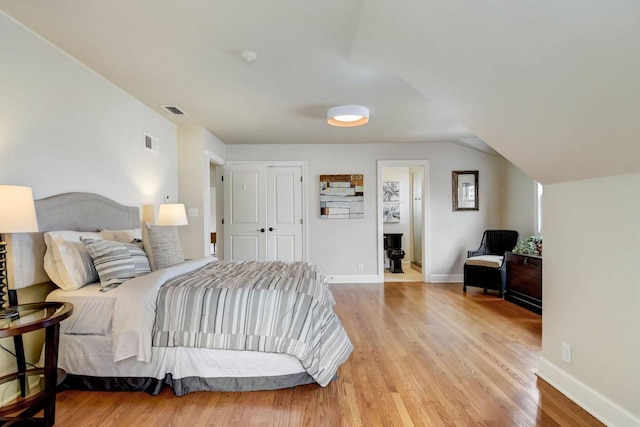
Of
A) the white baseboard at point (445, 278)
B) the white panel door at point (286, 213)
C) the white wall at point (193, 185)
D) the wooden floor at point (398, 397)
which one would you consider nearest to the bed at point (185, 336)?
the wooden floor at point (398, 397)

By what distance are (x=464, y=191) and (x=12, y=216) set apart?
5557 millimetres

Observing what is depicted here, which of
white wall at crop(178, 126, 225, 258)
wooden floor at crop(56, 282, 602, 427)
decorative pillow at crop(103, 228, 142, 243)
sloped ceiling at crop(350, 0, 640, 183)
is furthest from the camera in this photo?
white wall at crop(178, 126, 225, 258)

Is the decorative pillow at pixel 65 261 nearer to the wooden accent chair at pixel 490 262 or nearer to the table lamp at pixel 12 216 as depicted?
the table lamp at pixel 12 216

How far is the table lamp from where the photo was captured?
160 cm

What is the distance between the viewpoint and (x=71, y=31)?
2.12 metres

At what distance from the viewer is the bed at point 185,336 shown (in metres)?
2.00

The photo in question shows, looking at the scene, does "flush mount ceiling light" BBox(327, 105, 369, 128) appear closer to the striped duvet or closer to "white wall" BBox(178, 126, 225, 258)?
"white wall" BBox(178, 126, 225, 258)

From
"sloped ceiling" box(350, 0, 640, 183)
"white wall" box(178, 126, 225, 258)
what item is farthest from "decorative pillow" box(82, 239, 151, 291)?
"sloped ceiling" box(350, 0, 640, 183)

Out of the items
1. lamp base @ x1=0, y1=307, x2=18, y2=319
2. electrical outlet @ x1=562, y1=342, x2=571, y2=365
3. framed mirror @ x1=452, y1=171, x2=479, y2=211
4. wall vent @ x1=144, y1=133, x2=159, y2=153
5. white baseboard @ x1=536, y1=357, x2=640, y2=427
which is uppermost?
wall vent @ x1=144, y1=133, x2=159, y2=153

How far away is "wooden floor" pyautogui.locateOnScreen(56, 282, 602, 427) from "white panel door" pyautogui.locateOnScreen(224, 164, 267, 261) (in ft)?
9.11

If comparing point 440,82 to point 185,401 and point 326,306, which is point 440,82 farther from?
point 185,401

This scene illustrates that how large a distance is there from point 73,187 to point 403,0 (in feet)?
8.60

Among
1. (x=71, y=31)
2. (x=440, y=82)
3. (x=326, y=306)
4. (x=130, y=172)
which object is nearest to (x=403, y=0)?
(x=440, y=82)

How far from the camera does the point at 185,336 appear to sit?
6.61 ft
